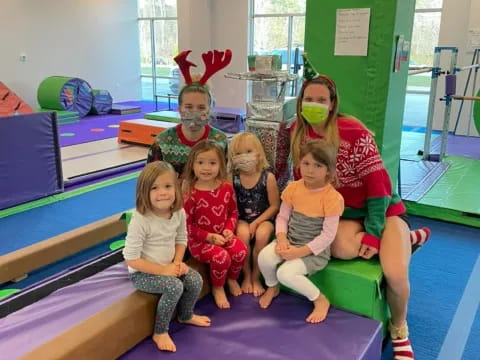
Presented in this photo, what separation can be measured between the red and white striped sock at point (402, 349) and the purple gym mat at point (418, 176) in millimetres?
2247

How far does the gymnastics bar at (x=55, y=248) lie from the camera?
3.02 meters

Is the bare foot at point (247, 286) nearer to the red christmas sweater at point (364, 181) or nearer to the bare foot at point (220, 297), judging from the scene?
the bare foot at point (220, 297)

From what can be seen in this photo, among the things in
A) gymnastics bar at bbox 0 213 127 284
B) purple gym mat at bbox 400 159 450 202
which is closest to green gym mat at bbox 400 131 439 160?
Result: purple gym mat at bbox 400 159 450 202

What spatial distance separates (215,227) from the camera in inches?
98.2

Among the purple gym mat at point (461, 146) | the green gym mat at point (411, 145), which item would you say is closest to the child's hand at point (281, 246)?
the green gym mat at point (411, 145)

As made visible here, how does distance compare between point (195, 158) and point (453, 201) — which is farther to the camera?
point (453, 201)

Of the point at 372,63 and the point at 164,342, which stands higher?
the point at 372,63

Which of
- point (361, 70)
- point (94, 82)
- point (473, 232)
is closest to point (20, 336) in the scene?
point (361, 70)

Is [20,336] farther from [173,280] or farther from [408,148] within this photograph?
[408,148]

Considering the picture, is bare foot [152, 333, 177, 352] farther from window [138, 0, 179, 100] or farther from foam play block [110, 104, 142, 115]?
window [138, 0, 179, 100]

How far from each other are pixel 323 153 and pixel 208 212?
70cm

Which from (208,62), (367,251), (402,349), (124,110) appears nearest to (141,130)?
(124,110)

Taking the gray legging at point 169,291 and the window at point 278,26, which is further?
the window at point 278,26

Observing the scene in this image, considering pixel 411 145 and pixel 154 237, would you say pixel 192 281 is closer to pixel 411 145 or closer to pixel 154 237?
pixel 154 237
